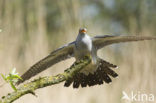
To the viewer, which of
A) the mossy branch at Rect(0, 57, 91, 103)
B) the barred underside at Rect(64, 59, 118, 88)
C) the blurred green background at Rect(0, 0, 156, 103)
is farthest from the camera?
the blurred green background at Rect(0, 0, 156, 103)

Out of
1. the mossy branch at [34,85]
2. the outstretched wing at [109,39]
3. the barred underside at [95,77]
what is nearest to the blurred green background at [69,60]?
the barred underside at [95,77]

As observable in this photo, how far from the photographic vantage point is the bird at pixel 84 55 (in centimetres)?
314

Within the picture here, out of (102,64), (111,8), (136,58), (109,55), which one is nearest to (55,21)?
(111,8)

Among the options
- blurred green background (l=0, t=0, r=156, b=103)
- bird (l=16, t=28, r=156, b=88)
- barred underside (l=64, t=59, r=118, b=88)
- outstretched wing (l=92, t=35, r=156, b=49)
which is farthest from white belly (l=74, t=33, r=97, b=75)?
blurred green background (l=0, t=0, r=156, b=103)

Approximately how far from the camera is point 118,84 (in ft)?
16.1

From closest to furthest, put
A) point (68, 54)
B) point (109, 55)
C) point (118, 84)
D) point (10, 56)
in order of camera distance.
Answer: point (68, 54) < point (10, 56) < point (118, 84) < point (109, 55)

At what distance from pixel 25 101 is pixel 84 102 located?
78 cm

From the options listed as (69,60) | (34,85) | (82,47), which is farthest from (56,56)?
(34,85)

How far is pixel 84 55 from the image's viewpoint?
10.2 feet

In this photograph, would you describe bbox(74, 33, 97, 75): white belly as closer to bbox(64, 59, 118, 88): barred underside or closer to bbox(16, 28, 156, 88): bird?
bbox(16, 28, 156, 88): bird

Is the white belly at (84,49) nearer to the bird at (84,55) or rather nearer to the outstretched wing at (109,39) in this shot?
the bird at (84,55)

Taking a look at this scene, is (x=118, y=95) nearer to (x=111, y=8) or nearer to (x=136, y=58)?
(x=136, y=58)

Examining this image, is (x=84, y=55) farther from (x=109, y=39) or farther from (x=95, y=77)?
(x=95, y=77)

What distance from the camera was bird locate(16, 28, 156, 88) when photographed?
314cm
